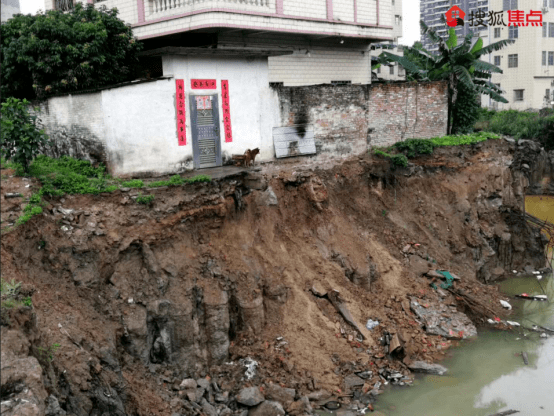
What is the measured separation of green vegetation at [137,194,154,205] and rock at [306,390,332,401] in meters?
5.20

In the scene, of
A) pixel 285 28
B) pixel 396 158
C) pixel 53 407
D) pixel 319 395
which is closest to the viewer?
pixel 53 407

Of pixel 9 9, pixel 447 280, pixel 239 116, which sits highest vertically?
pixel 9 9

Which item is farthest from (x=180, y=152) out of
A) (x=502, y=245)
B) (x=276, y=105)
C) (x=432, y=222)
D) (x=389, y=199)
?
(x=502, y=245)

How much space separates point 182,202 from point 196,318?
2538mm

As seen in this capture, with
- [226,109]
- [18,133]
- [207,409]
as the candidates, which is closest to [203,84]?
[226,109]

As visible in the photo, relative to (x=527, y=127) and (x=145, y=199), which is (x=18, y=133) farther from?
(x=527, y=127)

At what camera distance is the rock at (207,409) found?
412 inches

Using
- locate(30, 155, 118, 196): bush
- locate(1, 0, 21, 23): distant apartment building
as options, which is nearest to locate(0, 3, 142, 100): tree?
locate(1, 0, 21, 23): distant apartment building

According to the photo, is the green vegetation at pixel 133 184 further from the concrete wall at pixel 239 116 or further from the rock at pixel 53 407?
the rock at pixel 53 407

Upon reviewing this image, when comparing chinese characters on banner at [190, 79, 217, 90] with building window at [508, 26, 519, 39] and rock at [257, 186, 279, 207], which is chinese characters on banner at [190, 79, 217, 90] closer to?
rock at [257, 186, 279, 207]

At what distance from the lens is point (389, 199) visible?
17547 millimetres

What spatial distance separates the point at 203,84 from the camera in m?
14.0

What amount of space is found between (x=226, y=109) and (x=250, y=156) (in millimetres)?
1344

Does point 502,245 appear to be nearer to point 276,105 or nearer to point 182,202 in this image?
point 276,105
